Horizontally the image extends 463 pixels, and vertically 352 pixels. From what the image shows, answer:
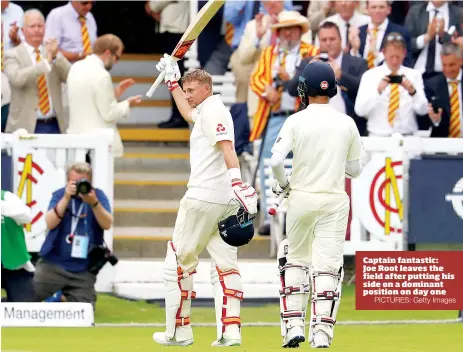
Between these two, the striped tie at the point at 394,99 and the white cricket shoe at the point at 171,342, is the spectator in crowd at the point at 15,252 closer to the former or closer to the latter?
the white cricket shoe at the point at 171,342

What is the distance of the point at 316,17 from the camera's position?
18.6 meters

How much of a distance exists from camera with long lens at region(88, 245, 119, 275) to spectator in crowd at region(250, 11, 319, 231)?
100 inches

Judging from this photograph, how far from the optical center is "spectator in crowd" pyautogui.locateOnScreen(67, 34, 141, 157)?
54.9 feet

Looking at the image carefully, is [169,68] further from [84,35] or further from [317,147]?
[84,35]

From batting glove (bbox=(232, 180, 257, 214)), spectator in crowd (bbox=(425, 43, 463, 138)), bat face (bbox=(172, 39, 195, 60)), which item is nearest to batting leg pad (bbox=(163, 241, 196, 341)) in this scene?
batting glove (bbox=(232, 180, 257, 214))

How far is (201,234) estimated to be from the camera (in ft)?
38.9

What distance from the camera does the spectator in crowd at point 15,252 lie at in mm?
14680

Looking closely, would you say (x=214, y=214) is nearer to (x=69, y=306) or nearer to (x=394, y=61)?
(x=69, y=306)

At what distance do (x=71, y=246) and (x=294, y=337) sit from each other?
4243mm

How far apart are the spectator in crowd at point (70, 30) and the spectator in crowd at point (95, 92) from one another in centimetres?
115

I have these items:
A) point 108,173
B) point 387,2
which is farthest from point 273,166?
point 387,2

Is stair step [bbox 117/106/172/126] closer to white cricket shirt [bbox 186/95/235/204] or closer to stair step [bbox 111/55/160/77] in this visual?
stair step [bbox 111/55/160/77]
